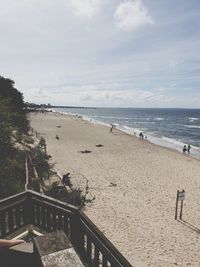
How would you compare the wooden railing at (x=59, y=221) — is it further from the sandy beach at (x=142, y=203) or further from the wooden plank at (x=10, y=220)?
the sandy beach at (x=142, y=203)

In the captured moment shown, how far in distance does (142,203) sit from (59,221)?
544 inches

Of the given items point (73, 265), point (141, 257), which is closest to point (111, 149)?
point (141, 257)

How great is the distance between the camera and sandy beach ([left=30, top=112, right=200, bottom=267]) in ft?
42.3

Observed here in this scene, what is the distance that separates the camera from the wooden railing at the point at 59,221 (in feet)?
14.9

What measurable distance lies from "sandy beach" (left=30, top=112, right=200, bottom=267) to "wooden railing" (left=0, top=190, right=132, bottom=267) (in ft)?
22.5

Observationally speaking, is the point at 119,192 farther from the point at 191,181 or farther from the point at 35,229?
the point at 35,229

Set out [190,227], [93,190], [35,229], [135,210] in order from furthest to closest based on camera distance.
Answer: [93,190]
[135,210]
[190,227]
[35,229]

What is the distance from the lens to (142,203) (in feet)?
61.8

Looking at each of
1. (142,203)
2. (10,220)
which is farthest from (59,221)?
(142,203)

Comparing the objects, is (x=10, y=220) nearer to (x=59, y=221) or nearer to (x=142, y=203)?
(x=59, y=221)

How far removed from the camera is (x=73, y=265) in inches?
127

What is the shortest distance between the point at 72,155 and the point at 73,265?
106 ft

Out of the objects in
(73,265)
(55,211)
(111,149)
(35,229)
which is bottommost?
(111,149)

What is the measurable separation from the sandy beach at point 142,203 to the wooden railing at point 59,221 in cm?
685
